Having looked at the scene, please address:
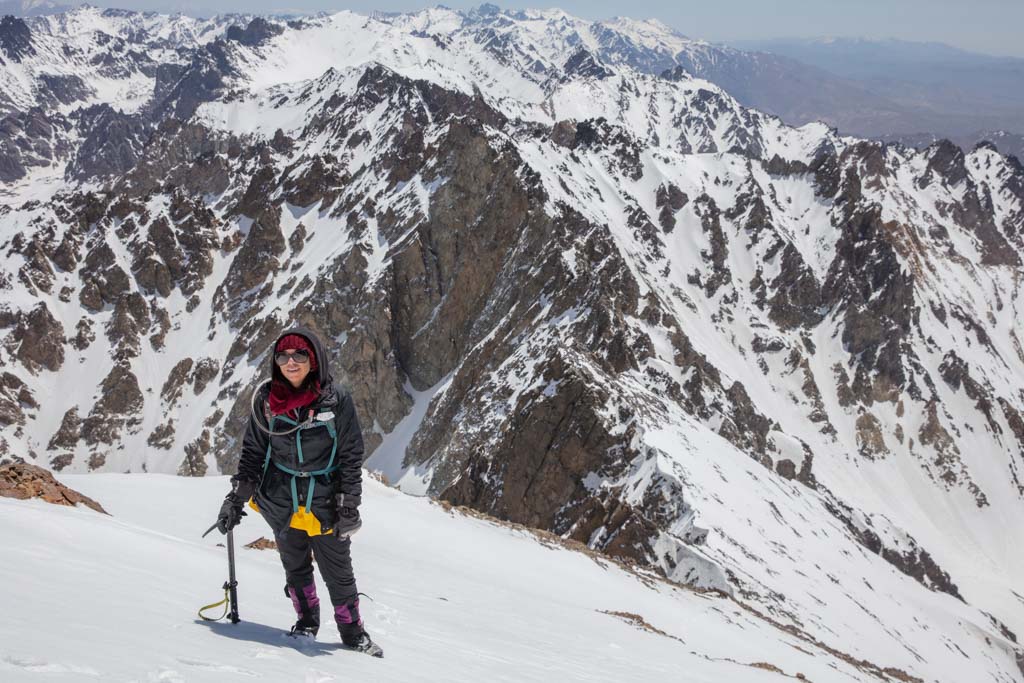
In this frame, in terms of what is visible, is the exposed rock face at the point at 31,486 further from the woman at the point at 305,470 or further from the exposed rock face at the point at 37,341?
the exposed rock face at the point at 37,341

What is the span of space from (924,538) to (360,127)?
500ft

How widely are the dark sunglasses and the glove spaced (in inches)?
62.2

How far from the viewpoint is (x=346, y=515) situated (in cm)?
784

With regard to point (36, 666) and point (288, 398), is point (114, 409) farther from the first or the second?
point (36, 666)

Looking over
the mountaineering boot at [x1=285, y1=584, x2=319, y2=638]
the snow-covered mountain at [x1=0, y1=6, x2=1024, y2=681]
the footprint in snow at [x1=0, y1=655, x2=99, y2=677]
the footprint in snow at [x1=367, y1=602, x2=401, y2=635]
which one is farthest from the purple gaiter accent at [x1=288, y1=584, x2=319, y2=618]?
the snow-covered mountain at [x1=0, y1=6, x2=1024, y2=681]

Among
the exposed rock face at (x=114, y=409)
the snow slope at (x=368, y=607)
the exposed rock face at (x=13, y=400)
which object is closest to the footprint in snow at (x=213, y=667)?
the snow slope at (x=368, y=607)

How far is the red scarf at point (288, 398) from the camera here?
752 centimetres

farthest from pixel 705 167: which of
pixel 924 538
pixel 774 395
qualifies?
pixel 924 538

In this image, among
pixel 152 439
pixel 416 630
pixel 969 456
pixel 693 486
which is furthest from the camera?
pixel 969 456

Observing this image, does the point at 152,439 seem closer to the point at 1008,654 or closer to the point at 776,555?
the point at 776,555

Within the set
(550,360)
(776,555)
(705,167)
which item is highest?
(705,167)

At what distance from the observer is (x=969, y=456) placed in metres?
138

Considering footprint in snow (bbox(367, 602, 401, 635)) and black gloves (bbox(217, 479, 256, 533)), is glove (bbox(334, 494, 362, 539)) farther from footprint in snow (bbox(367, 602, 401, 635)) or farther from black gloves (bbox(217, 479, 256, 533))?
footprint in snow (bbox(367, 602, 401, 635))

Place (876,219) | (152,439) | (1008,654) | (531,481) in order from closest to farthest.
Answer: (531,481) < (1008,654) < (152,439) < (876,219)
